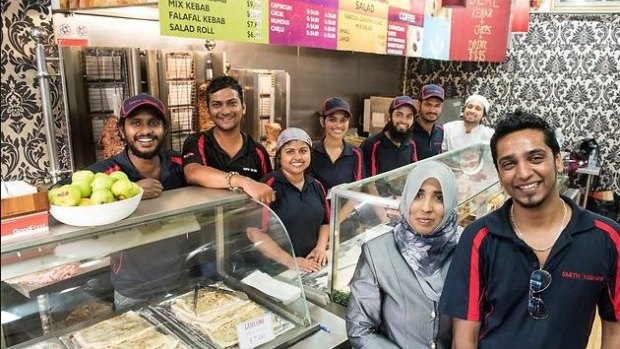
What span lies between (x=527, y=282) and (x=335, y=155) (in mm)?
2091

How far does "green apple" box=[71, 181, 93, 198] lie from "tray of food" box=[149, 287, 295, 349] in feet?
2.37

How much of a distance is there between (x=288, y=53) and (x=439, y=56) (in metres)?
1.80

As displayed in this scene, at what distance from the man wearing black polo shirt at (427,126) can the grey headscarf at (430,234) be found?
8.73ft

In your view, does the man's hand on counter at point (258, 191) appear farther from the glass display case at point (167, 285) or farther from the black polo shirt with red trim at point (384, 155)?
the black polo shirt with red trim at point (384, 155)

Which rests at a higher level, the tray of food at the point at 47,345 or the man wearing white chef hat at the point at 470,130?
the man wearing white chef hat at the point at 470,130

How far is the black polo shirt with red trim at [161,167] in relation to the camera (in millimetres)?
2205

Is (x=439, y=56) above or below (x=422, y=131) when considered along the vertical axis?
above

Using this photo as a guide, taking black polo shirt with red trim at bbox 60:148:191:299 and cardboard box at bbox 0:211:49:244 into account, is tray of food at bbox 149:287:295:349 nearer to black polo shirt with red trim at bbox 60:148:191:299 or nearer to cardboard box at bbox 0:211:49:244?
black polo shirt with red trim at bbox 60:148:191:299

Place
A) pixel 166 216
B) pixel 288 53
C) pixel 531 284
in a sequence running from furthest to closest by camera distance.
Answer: pixel 288 53 < pixel 166 216 < pixel 531 284

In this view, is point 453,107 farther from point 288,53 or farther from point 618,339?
point 618,339

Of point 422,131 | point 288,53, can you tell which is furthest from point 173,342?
point 288,53

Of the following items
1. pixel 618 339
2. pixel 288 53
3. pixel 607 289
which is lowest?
pixel 618 339

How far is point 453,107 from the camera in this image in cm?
652

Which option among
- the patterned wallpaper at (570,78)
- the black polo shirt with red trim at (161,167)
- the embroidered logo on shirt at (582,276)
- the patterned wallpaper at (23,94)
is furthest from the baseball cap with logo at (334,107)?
the patterned wallpaper at (570,78)
